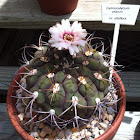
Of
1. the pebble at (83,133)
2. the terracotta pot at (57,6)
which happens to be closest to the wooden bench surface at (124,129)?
the pebble at (83,133)

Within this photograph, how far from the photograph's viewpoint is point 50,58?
672 mm

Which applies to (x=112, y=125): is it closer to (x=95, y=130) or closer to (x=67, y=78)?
(x=95, y=130)

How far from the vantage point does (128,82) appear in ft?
3.34

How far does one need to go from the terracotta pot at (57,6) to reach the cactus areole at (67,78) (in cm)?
36

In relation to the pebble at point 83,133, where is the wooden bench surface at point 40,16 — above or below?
above

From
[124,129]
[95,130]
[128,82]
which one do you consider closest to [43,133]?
[95,130]

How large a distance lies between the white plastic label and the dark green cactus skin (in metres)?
0.17

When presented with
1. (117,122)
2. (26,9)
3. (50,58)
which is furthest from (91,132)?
(26,9)

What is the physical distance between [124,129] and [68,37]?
0.53 meters

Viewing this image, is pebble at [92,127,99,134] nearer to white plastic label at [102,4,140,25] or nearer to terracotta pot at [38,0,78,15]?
white plastic label at [102,4,140,25]

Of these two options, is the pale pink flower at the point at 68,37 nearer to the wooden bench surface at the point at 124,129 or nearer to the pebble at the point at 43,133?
the pebble at the point at 43,133

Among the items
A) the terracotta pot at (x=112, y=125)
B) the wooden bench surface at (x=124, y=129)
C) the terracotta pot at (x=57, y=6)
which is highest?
the terracotta pot at (x=57, y=6)

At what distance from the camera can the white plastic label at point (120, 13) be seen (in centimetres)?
72

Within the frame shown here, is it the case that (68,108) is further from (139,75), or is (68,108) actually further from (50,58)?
(139,75)
